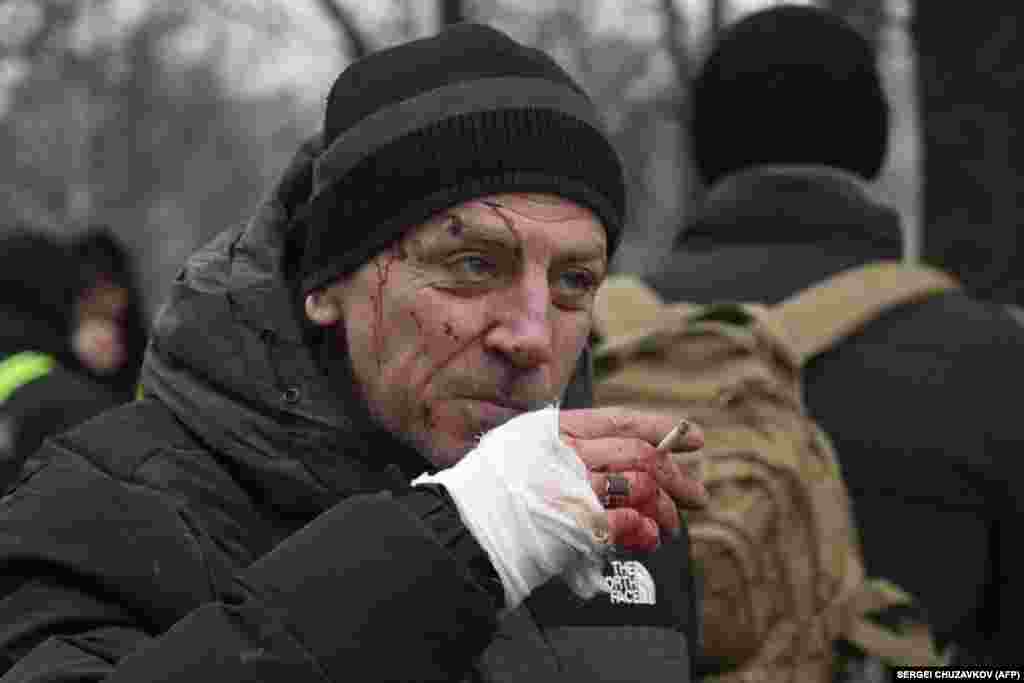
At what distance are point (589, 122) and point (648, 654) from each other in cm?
73

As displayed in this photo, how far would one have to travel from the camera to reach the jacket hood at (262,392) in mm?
2053

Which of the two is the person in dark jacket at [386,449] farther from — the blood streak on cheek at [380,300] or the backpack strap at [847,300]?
the backpack strap at [847,300]

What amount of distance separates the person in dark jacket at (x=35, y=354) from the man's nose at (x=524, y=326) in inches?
93.6

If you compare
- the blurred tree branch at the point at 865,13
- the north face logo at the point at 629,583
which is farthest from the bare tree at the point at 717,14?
the north face logo at the point at 629,583

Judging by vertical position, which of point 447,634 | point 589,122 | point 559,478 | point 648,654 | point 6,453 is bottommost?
point 6,453

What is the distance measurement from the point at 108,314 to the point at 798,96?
3.89 metres

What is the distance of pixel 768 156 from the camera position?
12.0ft

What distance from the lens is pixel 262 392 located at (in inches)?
81.7

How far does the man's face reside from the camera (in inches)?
83.3

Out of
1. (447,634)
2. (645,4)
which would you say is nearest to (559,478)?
(447,634)

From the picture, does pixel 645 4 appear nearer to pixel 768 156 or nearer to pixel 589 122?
pixel 768 156

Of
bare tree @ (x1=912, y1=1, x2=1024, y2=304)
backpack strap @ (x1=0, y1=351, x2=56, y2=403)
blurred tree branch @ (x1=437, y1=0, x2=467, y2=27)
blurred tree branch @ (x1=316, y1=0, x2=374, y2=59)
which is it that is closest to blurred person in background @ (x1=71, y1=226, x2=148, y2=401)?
backpack strap @ (x1=0, y1=351, x2=56, y2=403)

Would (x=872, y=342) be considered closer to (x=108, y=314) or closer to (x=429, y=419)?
(x=429, y=419)

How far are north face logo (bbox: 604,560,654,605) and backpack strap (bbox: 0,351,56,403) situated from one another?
2.92 metres
